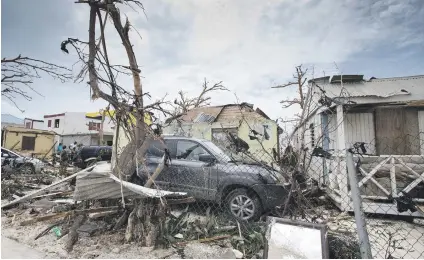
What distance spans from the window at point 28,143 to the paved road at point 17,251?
83.8 ft

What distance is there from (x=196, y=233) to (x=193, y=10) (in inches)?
138

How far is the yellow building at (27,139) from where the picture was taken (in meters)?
23.8

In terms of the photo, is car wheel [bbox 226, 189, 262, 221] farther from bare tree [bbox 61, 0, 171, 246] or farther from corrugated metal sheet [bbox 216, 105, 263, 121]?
corrugated metal sheet [bbox 216, 105, 263, 121]

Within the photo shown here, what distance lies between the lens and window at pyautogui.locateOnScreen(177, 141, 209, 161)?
250 inches

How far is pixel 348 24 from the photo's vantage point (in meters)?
4.37

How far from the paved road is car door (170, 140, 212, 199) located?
121 inches

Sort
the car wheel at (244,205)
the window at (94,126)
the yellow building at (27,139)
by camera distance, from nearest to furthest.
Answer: the car wheel at (244,205)
the yellow building at (27,139)
the window at (94,126)

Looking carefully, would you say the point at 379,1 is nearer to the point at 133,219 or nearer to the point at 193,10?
the point at 193,10

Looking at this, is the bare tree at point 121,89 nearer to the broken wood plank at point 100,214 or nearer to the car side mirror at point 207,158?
the broken wood plank at point 100,214

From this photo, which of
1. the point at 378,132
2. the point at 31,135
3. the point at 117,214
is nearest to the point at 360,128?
the point at 378,132

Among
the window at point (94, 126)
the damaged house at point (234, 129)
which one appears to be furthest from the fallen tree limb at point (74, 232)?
the window at point (94, 126)

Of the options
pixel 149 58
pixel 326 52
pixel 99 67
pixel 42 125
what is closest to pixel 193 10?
pixel 149 58

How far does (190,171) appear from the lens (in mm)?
6164

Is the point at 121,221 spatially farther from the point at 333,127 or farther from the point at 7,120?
the point at 7,120
